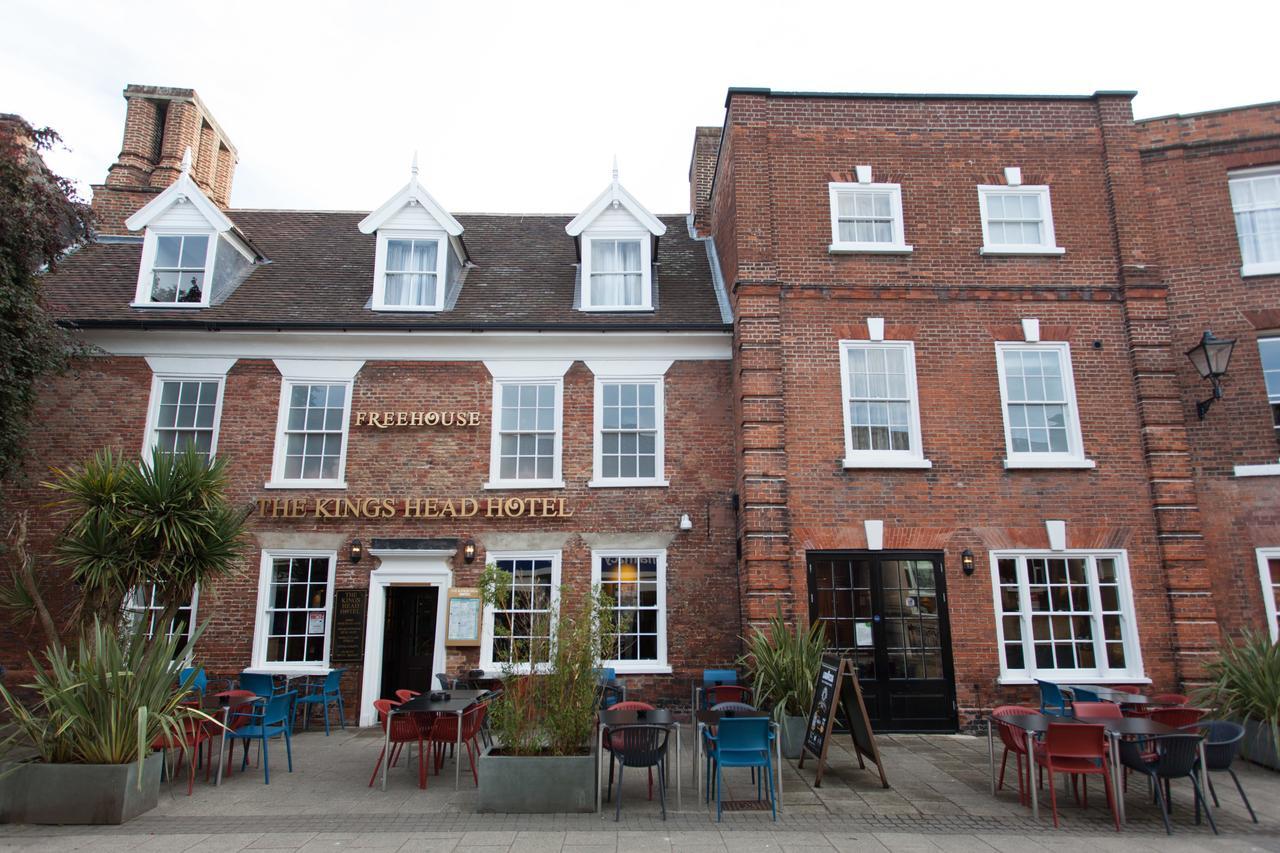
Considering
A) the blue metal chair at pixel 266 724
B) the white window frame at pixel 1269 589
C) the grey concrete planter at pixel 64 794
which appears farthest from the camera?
the white window frame at pixel 1269 589

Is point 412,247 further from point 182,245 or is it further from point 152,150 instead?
point 152,150

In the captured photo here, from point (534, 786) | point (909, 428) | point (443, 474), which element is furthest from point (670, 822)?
point (909, 428)

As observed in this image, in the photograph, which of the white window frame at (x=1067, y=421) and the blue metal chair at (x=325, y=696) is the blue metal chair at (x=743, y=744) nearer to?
the blue metal chair at (x=325, y=696)

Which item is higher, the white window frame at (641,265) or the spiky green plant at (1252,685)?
the white window frame at (641,265)

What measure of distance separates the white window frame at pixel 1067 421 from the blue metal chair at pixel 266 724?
35.7 feet

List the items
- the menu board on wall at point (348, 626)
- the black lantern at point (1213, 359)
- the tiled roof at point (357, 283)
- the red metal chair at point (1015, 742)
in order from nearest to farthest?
1. the red metal chair at point (1015, 742)
2. the black lantern at point (1213, 359)
3. the menu board on wall at point (348, 626)
4. the tiled roof at point (357, 283)

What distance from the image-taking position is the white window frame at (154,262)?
13.3 meters

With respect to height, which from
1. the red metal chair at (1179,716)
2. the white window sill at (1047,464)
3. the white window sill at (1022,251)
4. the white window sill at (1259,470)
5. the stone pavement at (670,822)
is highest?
the white window sill at (1022,251)

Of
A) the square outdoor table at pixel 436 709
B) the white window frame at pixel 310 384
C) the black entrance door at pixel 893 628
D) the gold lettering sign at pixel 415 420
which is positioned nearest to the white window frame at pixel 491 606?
the gold lettering sign at pixel 415 420

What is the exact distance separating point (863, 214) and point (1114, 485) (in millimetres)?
6013

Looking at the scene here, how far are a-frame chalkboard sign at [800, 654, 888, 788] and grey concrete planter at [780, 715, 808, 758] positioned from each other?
645 mm

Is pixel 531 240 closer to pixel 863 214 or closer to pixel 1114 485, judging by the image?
pixel 863 214

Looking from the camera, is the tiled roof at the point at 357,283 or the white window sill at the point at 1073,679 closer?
the white window sill at the point at 1073,679

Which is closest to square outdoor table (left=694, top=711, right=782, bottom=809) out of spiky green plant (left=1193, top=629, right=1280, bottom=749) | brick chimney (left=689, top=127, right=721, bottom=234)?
spiky green plant (left=1193, top=629, right=1280, bottom=749)
